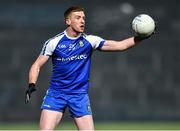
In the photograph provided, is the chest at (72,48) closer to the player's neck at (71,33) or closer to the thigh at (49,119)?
the player's neck at (71,33)

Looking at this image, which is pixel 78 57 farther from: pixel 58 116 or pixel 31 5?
pixel 31 5

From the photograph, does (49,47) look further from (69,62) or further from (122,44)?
(122,44)

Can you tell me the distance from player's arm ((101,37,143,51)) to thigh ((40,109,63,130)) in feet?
3.66

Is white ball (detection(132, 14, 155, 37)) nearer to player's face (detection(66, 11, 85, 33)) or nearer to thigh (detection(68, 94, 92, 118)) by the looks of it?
player's face (detection(66, 11, 85, 33))

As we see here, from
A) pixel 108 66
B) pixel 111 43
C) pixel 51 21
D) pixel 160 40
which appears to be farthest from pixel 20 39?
pixel 111 43

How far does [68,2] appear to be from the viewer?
22250 millimetres

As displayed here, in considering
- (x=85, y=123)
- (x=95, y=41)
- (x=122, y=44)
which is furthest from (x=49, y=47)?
(x=85, y=123)

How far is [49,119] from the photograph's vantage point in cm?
998

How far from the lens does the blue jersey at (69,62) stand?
33.3 ft

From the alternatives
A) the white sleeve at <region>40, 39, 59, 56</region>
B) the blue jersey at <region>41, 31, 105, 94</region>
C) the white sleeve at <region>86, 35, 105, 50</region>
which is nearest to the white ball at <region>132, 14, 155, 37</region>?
the white sleeve at <region>86, 35, 105, 50</region>

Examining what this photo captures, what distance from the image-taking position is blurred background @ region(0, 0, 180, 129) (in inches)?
833

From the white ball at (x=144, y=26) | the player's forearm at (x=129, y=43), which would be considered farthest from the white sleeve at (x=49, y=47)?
the white ball at (x=144, y=26)

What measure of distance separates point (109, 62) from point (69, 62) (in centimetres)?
1165

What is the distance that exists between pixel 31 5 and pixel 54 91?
12.4 m
